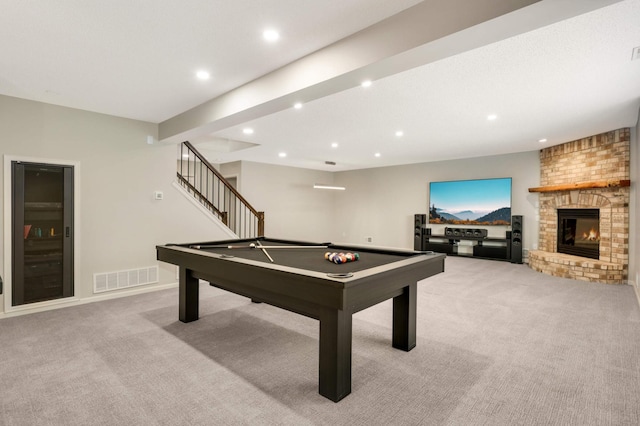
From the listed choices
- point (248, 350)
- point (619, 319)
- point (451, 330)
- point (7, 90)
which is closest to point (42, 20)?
point (7, 90)

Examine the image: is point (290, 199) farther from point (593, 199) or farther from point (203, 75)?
point (593, 199)

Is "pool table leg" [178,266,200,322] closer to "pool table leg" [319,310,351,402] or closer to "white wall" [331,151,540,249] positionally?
"pool table leg" [319,310,351,402]

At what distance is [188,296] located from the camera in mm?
3488

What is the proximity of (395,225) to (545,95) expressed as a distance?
614cm

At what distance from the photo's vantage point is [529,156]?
23.7 ft

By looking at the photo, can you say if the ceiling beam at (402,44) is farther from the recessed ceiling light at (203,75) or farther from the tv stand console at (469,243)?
the tv stand console at (469,243)

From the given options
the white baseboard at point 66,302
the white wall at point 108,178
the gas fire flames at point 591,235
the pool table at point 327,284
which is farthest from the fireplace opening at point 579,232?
the white baseboard at point 66,302

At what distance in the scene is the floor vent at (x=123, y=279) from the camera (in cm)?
442

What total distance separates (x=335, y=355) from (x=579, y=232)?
653cm

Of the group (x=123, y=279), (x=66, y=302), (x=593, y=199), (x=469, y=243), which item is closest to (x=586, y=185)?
(x=593, y=199)

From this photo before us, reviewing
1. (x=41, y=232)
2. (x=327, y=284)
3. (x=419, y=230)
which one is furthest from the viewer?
(x=419, y=230)

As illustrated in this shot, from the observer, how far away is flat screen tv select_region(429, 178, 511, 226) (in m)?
7.58

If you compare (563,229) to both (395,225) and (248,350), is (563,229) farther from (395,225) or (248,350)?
(248,350)

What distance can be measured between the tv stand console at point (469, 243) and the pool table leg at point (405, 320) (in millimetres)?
5684
